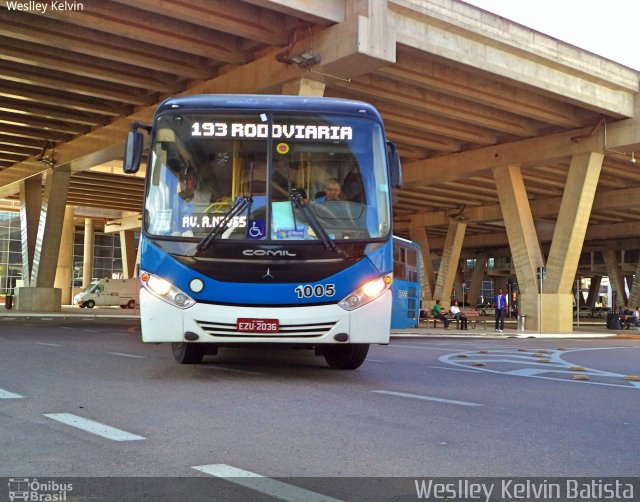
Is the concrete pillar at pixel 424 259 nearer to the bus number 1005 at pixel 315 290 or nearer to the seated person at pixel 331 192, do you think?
the seated person at pixel 331 192

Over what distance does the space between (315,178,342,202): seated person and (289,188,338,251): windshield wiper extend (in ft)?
0.63

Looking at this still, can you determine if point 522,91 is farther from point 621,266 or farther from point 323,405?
point 621,266

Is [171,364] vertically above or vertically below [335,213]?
below

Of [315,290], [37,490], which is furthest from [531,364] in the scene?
[37,490]

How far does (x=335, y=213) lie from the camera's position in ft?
30.5

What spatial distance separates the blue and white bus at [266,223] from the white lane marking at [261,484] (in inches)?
158

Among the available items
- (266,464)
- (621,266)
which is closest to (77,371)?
(266,464)

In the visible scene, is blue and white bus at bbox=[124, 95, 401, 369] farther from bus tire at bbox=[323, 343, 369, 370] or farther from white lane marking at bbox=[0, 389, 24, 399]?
white lane marking at bbox=[0, 389, 24, 399]

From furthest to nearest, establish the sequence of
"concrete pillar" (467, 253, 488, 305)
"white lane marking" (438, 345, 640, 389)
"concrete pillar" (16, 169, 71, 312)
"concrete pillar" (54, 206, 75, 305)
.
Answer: "concrete pillar" (467, 253, 488, 305)
"concrete pillar" (54, 206, 75, 305)
"concrete pillar" (16, 169, 71, 312)
"white lane marking" (438, 345, 640, 389)

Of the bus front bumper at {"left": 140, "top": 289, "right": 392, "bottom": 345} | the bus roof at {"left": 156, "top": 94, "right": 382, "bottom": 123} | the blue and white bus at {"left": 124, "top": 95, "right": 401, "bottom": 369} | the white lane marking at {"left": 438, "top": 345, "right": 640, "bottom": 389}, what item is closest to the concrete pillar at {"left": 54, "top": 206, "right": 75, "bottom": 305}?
the white lane marking at {"left": 438, "top": 345, "right": 640, "bottom": 389}

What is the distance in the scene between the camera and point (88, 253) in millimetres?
75438

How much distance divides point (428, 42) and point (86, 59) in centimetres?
1123

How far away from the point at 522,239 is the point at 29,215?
93.5 ft

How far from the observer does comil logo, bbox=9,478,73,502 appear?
13.6ft
